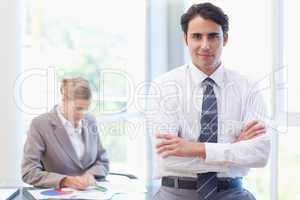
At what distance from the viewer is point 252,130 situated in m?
2.35

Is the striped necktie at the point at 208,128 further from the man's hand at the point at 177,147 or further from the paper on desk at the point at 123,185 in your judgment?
the paper on desk at the point at 123,185

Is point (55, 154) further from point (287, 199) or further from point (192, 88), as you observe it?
point (287, 199)

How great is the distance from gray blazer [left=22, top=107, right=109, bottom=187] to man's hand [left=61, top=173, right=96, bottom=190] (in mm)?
67

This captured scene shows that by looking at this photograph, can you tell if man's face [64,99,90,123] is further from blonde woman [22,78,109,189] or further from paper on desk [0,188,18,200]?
paper on desk [0,188,18,200]

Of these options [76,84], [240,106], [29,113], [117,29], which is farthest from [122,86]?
[240,106]

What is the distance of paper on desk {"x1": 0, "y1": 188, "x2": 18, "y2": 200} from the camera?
2111 mm

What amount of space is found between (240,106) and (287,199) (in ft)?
4.82

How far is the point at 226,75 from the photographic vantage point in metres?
2.53

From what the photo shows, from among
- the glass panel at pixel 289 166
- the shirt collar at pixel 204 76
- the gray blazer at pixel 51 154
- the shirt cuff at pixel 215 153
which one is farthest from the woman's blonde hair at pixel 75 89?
the glass panel at pixel 289 166

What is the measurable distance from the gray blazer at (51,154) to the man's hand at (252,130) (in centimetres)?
84

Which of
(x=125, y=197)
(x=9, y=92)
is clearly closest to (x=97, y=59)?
(x=9, y=92)

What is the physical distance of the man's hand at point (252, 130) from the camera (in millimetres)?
2346

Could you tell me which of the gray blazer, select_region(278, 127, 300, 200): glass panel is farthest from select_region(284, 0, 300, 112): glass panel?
the gray blazer

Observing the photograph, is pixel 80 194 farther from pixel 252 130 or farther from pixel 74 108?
pixel 252 130
